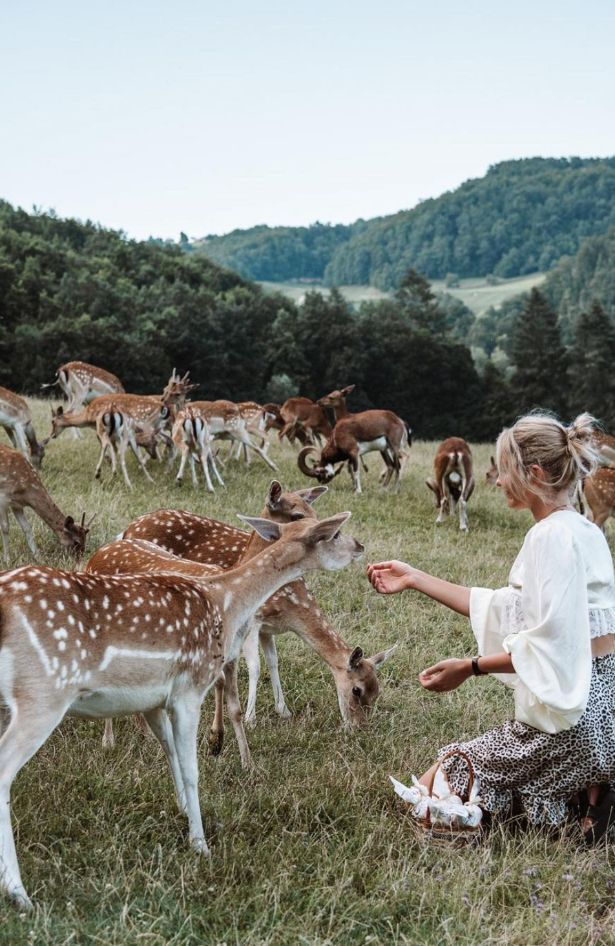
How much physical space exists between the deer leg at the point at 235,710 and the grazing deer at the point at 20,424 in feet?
23.2

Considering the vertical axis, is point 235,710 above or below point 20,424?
below

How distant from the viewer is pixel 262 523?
3.78 metres

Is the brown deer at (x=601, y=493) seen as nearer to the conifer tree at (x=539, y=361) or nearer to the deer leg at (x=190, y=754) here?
the deer leg at (x=190, y=754)

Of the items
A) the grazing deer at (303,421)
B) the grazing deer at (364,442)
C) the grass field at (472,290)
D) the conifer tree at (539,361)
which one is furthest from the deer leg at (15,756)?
the grass field at (472,290)

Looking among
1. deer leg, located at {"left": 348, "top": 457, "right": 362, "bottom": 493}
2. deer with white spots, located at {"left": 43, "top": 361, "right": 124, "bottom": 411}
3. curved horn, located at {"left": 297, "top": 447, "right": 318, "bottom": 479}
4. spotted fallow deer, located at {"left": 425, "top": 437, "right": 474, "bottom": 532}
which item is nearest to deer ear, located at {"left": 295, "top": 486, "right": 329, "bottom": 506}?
curved horn, located at {"left": 297, "top": 447, "right": 318, "bottom": 479}

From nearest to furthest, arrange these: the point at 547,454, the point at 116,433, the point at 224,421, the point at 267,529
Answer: the point at 547,454 → the point at 267,529 → the point at 116,433 → the point at 224,421

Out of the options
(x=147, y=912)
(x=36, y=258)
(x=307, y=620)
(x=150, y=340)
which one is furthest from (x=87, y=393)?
(x=36, y=258)

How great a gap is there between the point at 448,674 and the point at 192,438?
8.08 meters

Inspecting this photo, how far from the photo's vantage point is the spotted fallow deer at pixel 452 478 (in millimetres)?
10438

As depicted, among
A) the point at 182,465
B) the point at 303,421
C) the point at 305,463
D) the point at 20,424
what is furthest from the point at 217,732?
the point at 303,421

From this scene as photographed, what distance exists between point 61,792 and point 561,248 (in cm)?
10676

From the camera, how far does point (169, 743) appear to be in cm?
349

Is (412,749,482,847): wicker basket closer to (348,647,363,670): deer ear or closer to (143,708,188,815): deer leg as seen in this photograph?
(143,708,188,815): deer leg

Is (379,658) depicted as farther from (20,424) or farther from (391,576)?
(20,424)
